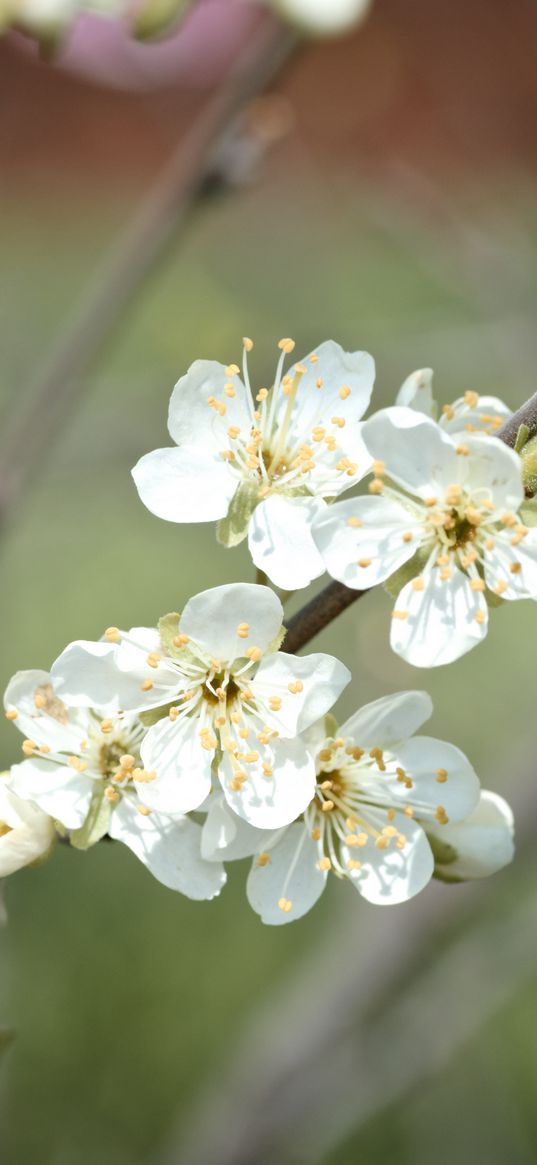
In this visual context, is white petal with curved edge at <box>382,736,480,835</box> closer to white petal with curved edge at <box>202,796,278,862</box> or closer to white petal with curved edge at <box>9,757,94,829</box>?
white petal with curved edge at <box>202,796,278,862</box>

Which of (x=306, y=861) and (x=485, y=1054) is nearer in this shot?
(x=306, y=861)

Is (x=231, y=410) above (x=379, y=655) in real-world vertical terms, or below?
above

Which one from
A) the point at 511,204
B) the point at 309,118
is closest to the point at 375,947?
the point at 511,204

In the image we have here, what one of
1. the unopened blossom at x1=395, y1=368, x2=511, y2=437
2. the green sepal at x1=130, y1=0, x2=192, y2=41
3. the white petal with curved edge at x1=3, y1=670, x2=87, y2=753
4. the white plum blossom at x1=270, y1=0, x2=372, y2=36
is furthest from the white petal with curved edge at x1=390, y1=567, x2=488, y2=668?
the white plum blossom at x1=270, y1=0, x2=372, y2=36

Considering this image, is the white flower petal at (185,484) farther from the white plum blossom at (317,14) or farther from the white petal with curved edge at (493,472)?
the white plum blossom at (317,14)

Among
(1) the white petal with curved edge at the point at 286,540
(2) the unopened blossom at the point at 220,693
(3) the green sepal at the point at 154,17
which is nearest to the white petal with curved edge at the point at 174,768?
(2) the unopened blossom at the point at 220,693

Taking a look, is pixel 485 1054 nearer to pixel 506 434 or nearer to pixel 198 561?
pixel 506 434
